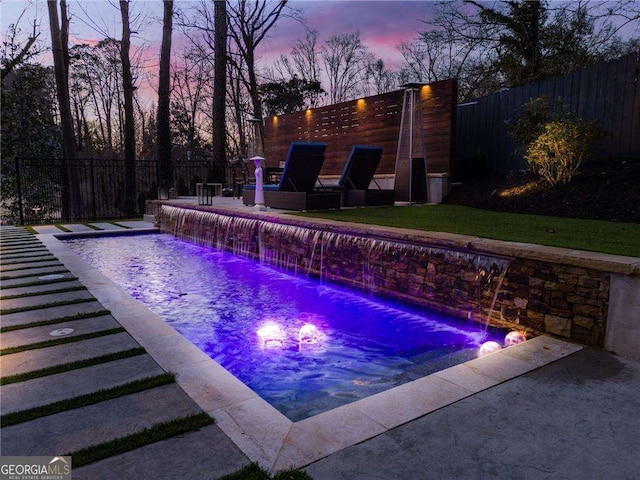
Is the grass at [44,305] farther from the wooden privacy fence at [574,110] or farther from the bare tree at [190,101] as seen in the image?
the bare tree at [190,101]

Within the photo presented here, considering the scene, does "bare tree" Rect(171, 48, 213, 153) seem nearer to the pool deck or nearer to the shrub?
the shrub

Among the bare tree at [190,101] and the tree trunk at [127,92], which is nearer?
the tree trunk at [127,92]

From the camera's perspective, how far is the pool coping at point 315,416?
1801mm

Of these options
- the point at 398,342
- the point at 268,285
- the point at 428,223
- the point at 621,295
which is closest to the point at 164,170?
the point at 268,285

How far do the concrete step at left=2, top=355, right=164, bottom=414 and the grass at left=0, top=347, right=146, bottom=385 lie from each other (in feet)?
0.13

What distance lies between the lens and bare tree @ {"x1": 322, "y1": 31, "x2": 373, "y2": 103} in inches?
914

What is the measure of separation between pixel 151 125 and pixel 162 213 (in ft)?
55.5

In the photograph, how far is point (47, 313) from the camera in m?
3.62

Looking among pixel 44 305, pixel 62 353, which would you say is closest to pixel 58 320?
pixel 44 305

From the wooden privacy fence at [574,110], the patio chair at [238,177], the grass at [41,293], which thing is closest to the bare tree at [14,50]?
the patio chair at [238,177]

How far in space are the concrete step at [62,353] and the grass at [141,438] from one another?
1.12m

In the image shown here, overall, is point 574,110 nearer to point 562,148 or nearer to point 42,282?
point 562,148

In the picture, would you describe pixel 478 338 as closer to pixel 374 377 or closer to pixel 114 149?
pixel 374 377

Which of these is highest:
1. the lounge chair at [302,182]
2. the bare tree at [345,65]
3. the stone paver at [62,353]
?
the bare tree at [345,65]
